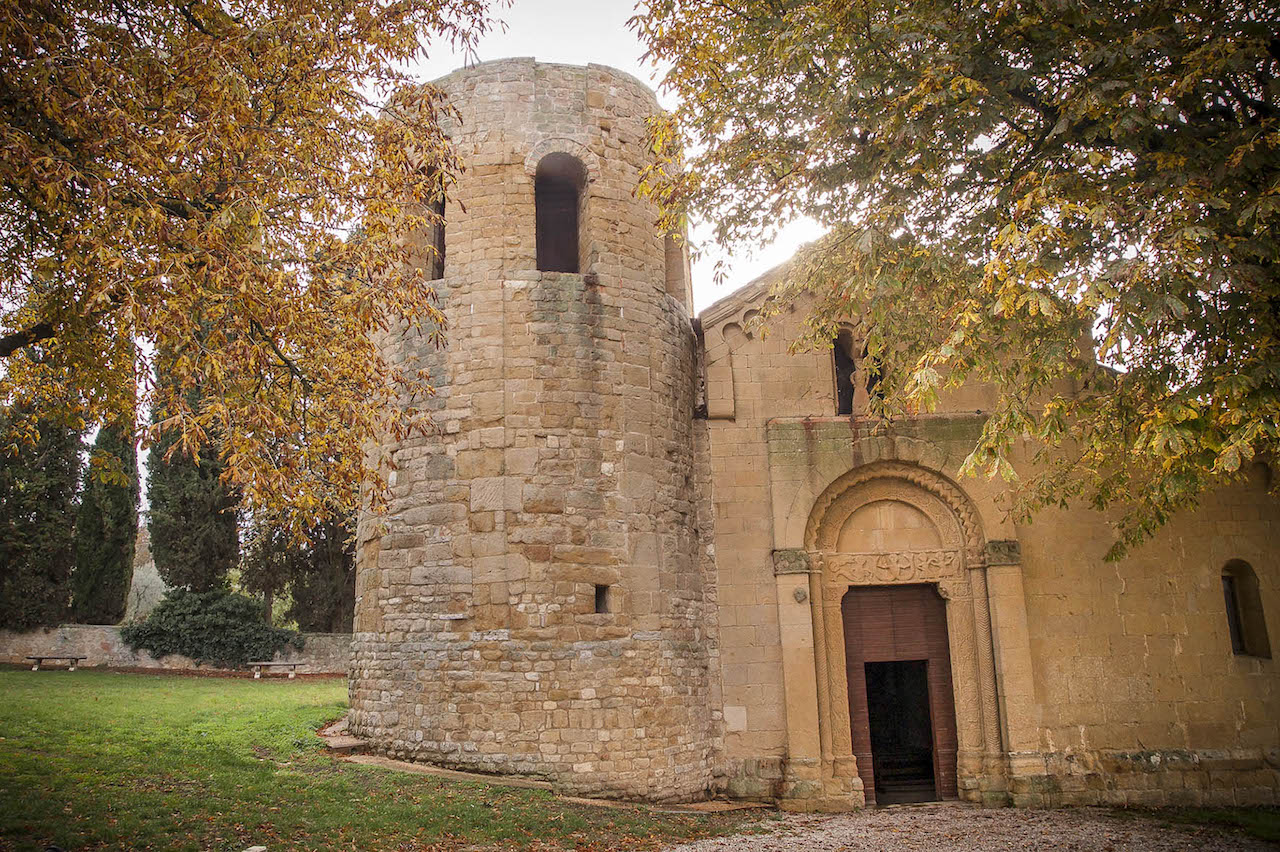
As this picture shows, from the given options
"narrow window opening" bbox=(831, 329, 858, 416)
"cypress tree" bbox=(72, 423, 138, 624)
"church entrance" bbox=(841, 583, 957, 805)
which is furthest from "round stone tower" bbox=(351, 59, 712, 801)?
"cypress tree" bbox=(72, 423, 138, 624)

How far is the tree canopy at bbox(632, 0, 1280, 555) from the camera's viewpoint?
6664mm

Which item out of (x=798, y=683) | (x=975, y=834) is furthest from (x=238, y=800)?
(x=975, y=834)

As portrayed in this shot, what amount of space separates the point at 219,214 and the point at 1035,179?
639cm

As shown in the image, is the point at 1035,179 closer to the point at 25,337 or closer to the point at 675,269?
the point at 675,269

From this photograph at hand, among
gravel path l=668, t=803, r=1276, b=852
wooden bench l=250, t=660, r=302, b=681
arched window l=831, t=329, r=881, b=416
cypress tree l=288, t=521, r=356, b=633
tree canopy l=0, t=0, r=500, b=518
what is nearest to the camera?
tree canopy l=0, t=0, r=500, b=518

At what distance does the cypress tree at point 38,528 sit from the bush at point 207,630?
2309mm

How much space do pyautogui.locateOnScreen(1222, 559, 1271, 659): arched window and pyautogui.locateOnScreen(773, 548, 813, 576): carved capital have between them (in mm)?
6114

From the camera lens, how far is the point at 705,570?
41.3 feet

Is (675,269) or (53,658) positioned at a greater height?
(675,269)

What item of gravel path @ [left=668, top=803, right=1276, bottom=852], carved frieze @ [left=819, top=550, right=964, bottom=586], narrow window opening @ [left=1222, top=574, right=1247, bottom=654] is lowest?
gravel path @ [left=668, top=803, right=1276, bottom=852]

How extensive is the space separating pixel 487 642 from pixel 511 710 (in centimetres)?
86

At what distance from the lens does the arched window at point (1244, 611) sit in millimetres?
12867

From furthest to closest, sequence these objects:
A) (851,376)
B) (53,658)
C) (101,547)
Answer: (101,547)
(53,658)
(851,376)

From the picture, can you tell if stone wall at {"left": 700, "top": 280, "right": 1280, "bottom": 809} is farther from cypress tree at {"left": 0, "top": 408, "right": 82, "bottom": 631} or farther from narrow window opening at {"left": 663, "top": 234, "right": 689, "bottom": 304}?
cypress tree at {"left": 0, "top": 408, "right": 82, "bottom": 631}
